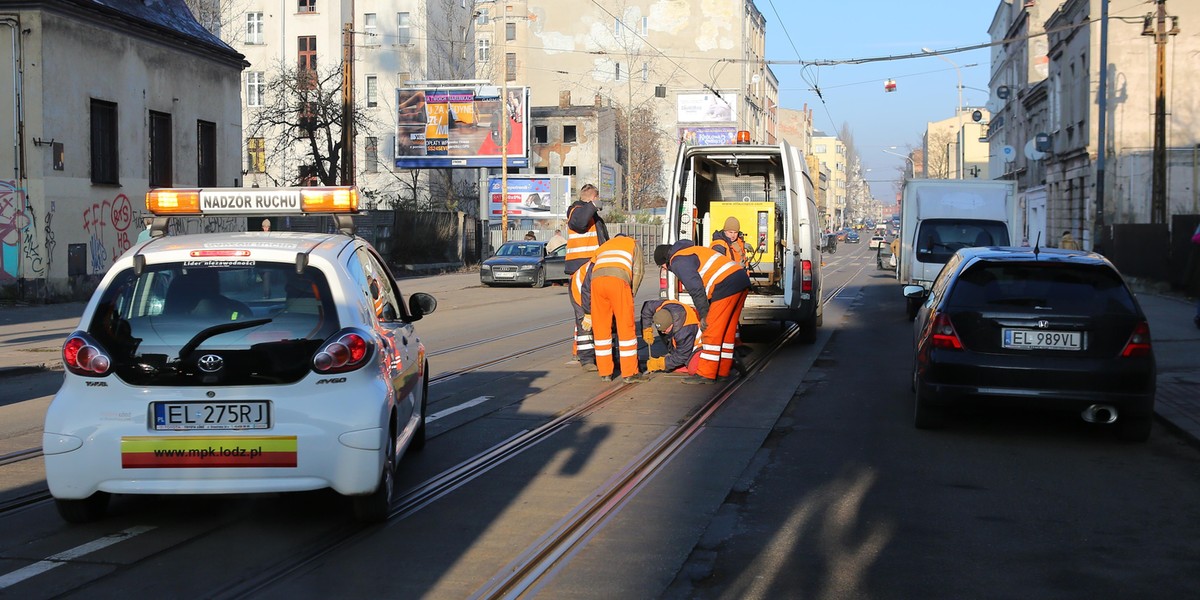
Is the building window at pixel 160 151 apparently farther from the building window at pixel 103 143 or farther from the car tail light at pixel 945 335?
the car tail light at pixel 945 335

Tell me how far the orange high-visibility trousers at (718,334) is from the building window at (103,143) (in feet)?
54.7

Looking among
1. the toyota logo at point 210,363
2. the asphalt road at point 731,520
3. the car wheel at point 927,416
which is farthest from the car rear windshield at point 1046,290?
the toyota logo at point 210,363

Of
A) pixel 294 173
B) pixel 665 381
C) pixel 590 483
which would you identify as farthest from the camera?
pixel 294 173

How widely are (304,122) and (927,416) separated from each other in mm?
41489

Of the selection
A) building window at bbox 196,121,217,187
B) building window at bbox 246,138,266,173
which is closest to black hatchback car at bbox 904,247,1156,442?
building window at bbox 196,121,217,187

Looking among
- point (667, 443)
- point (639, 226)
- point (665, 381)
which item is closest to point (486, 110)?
point (639, 226)

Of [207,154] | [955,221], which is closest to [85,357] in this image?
[955,221]

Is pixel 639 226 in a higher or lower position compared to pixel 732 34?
lower

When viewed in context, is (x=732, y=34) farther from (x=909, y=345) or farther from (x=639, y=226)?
(x=909, y=345)

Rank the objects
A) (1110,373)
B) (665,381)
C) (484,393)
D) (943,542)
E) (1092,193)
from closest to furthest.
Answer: (943,542)
(1110,373)
(484,393)
(665,381)
(1092,193)

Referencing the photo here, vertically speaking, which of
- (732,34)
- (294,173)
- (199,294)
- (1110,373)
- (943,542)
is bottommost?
(943,542)

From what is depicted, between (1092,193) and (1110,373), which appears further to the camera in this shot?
(1092,193)

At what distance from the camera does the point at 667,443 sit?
8555 mm

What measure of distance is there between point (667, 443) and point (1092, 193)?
34.5m
